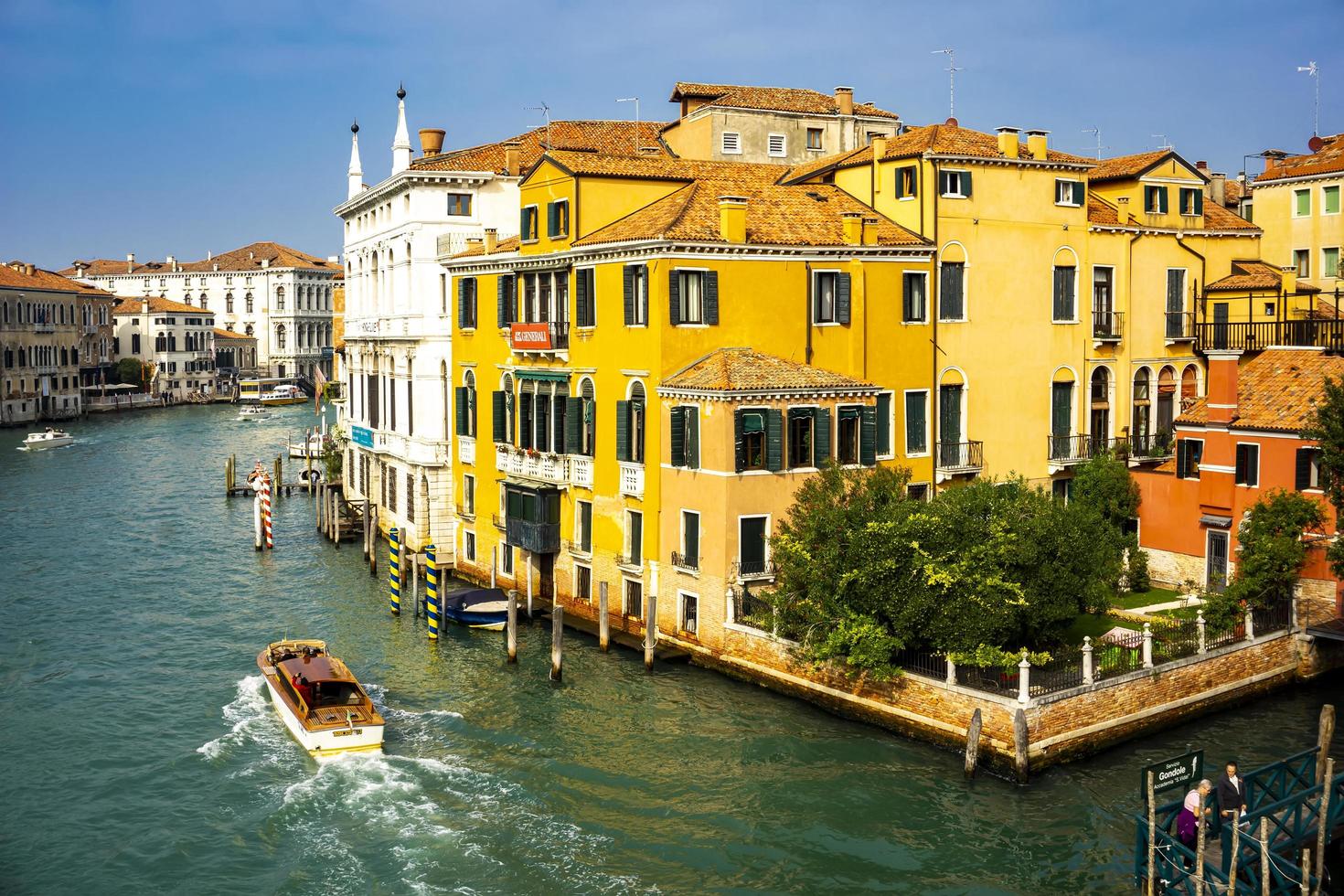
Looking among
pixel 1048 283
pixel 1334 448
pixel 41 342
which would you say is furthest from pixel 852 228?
pixel 41 342

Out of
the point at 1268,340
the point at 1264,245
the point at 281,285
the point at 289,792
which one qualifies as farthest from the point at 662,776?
the point at 281,285

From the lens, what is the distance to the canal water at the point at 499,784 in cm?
1797

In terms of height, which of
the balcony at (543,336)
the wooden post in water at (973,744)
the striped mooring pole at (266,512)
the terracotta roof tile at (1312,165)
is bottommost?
the wooden post in water at (973,744)

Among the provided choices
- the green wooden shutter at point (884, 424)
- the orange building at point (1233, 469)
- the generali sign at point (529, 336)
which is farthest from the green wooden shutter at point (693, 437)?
the orange building at point (1233, 469)

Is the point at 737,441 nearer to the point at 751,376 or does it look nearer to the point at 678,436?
the point at 751,376

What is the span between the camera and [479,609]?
97.5 ft

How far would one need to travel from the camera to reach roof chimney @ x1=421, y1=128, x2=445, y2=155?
133 feet

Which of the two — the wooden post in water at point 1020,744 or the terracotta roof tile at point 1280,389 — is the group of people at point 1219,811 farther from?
the terracotta roof tile at point 1280,389

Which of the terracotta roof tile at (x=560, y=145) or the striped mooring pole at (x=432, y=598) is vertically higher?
the terracotta roof tile at (x=560, y=145)

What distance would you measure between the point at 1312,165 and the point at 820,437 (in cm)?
2051

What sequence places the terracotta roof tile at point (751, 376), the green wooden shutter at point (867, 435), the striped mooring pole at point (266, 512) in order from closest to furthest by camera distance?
1. the terracotta roof tile at point (751, 376)
2. the green wooden shutter at point (867, 435)
3. the striped mooring pole at point (266, 512)

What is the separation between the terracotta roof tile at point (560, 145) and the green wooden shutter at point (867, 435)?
12726 mm

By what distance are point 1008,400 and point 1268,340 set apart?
6380mm

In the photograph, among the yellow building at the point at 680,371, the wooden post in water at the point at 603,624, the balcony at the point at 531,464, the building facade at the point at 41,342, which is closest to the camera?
the yellow building at the point at 680,371
